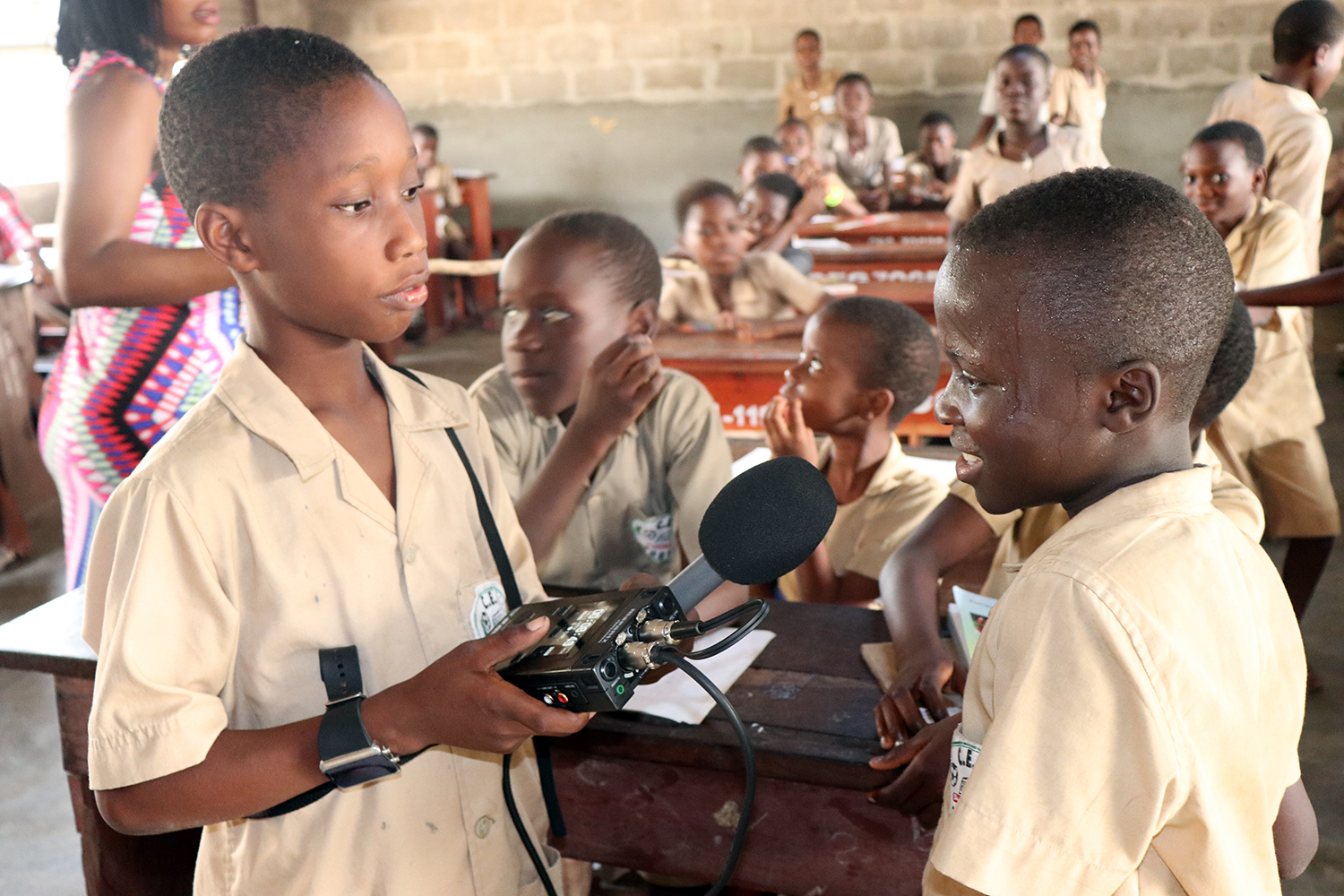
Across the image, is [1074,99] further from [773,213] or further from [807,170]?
[773,213]

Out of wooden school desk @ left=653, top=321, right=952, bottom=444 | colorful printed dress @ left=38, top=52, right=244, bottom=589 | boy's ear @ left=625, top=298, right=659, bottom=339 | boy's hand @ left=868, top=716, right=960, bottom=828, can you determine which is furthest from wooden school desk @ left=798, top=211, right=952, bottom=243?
boy's hand @ left=868, top=716, right=960, bottom=828

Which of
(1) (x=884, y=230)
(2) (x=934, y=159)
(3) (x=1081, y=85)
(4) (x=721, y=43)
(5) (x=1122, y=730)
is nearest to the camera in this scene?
(5) (x=1122, y=730)

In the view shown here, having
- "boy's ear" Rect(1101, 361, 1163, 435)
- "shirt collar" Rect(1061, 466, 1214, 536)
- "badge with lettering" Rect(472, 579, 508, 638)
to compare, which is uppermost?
"boy's ear" Rect(1101, 361, 1163, 435)

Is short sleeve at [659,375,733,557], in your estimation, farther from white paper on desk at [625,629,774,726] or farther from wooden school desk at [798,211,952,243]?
wooden school desk at [798,211,952,243]

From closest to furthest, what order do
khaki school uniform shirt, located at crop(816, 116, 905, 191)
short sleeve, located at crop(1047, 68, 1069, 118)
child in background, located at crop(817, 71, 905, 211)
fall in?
short sleeve, located at crop(1047, 68, 1069, 118) < child in background, located at crop(817, 71, 905, 211) < khaki school uniform shirt, located at crop(816, 116, 905, 191)

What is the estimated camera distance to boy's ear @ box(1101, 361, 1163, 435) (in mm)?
732

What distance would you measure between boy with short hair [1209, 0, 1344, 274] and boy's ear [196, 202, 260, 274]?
332cm

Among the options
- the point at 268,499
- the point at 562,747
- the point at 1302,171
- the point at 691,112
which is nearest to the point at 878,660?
the point at 562,747

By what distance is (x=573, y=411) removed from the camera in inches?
64.7

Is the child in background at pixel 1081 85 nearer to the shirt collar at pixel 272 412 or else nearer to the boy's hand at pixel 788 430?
the boy's hand at pixel 788 430

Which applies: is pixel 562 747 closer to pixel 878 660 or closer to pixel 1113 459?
pixel 878 660

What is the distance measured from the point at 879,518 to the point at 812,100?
23.8 feet

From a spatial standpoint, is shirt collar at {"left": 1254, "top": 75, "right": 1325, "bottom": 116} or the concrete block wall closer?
shirt collar at {"left": 1254, "top": 75, "right": 1325, "bottom": 116}

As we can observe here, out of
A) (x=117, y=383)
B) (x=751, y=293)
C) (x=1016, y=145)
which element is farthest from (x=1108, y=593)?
(x=1016, y=145)
